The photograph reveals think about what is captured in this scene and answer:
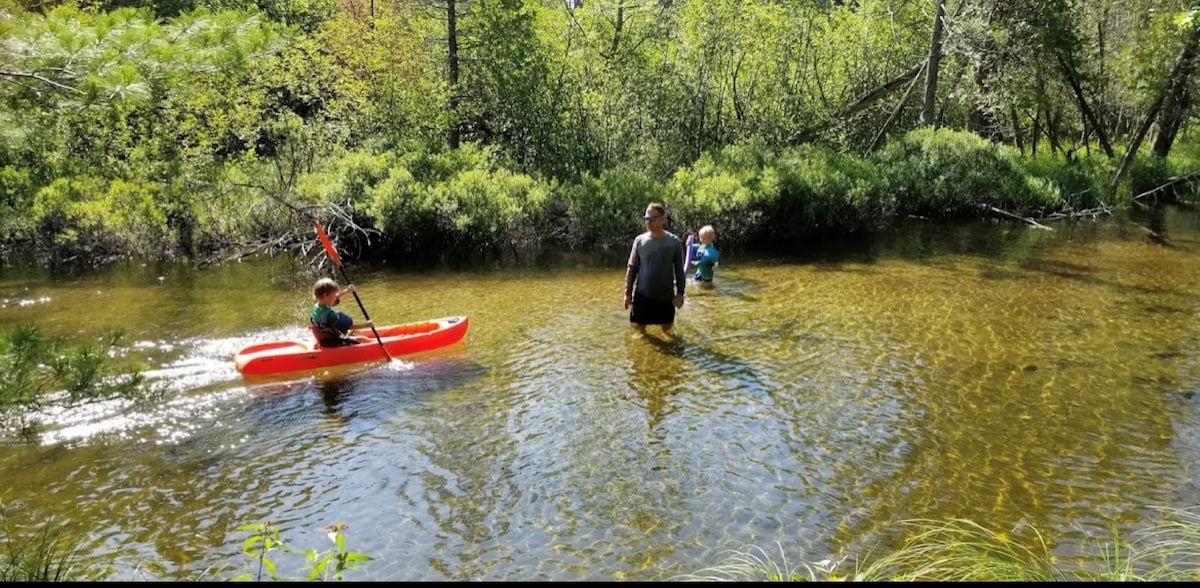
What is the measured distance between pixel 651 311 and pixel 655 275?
1.67 ft

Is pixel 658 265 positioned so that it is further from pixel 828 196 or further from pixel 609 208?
pixel 828 196

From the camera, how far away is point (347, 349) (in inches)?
343

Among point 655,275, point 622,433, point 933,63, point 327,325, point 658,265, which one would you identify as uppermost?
point 933,63

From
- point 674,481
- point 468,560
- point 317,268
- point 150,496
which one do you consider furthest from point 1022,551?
point 317,268

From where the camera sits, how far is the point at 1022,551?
4934 millimetres

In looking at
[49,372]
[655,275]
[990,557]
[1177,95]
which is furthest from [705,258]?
[1177,95]

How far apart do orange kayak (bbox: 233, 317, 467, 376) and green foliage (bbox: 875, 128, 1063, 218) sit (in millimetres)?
13405

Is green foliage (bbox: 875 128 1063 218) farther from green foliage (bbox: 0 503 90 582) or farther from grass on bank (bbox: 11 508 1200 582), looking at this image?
green foliage (bbox: 0 503 90 582)

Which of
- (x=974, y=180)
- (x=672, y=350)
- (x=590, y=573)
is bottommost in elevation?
(x=590, y=573)

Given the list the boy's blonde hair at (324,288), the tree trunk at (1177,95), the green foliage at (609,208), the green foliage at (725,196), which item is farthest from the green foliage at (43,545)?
the tree trunk at (1177,95)

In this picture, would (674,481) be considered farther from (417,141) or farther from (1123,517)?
(417,141)

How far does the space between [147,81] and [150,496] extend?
10.3ft

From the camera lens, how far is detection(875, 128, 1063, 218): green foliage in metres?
19.1

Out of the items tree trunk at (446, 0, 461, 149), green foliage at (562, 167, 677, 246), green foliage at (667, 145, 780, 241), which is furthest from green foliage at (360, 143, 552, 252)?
green foliage at (667, 145, 780, 241)
